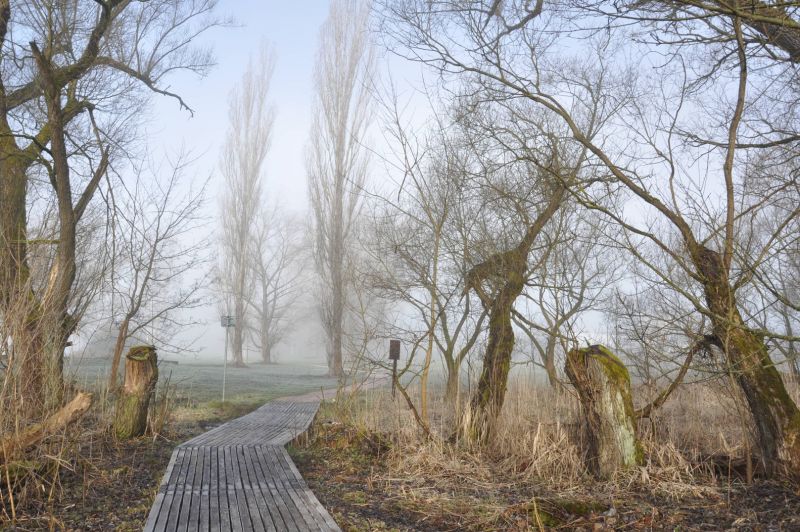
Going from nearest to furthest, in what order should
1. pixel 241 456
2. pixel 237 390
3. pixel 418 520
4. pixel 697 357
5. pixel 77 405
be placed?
pixel 418 520
pixel 77 405
pixel 697 357
pixel 241 456
pixel 237 390

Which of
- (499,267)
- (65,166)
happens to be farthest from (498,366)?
(65,166)

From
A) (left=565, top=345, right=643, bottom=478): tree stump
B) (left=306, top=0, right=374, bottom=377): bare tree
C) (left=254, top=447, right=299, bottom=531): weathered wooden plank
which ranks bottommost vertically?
(left=254, top=447, right=299, bottom=531): weathered wooden plank

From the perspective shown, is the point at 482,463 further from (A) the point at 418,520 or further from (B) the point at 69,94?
(B) the point at 69,94

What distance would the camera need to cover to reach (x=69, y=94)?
881cm

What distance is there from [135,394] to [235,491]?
2.92 metres

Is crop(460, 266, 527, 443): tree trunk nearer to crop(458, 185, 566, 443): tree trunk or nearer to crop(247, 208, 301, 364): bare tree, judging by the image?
crop(458, 185, 566, 443): tree trunk

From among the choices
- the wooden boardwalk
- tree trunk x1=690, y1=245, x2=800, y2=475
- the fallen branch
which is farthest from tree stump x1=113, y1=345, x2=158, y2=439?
tree trunk x1=690, y1=245, x2=800, y2=475

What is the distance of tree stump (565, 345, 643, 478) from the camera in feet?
17.0

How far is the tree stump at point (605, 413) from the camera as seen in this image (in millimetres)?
5188

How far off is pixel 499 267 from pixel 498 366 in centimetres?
102

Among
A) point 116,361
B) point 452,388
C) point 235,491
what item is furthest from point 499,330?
point 116,361

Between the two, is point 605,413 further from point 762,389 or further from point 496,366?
point 496,366

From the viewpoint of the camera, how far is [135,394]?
7.20m

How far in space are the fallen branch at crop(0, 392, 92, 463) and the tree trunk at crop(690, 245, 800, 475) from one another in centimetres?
479
